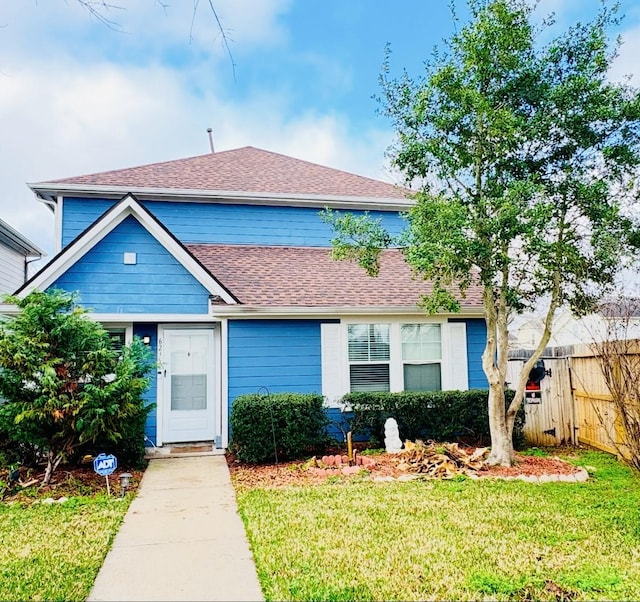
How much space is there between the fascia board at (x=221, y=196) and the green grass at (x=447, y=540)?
270 inches

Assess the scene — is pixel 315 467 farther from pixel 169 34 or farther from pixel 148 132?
pixel 148 132

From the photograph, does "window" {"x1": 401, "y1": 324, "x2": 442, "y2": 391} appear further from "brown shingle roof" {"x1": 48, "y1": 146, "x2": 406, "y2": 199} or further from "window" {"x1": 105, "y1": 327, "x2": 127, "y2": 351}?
"window" {"x1": 105, "y1": 327, "x2": 127, "y2": 351}

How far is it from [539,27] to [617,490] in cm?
637

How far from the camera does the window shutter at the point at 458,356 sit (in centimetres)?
1073

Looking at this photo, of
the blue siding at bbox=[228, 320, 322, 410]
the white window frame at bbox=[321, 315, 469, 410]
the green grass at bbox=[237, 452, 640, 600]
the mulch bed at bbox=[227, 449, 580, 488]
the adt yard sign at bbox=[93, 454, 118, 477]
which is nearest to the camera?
the green grass at bbox=[237, 452, 640, 600]

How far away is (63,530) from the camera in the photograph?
5516 millimetres

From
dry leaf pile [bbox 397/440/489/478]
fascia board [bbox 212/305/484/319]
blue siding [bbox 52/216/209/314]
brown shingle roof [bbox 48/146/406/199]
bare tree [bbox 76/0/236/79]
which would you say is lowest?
dry leaf pile [bbox 397/440/489/478]

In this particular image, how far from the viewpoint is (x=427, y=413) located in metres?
9.84

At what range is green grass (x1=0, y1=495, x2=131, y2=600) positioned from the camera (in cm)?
414

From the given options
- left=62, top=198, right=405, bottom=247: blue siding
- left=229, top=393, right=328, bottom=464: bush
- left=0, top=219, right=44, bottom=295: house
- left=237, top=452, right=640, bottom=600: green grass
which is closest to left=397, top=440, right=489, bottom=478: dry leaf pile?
left=237, top=452, right=640, bottom=600: green grass

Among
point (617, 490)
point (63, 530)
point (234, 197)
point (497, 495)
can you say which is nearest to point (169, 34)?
point (63, 530)

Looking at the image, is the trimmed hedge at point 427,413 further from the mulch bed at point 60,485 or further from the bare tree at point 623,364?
the mulch bed at point 60,485

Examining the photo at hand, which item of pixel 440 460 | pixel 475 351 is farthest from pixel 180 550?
pixel 475 351

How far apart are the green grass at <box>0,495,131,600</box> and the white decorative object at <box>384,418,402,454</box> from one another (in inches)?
175
